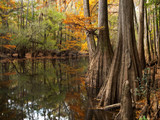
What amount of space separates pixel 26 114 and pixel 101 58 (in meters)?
4.17

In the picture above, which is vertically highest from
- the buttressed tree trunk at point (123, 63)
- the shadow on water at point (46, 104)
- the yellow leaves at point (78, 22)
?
the yellow leaves at point (78, 22)

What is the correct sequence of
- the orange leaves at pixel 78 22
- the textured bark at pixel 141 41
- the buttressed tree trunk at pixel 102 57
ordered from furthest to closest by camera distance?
the textured bark at pixel 141 41 → the buttressed tree trunk at pixel 102 57 → the orange leaves at pixel 78 22

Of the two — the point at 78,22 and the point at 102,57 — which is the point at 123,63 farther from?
the point at 78,22

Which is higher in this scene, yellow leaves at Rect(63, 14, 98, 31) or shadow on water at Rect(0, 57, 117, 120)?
yellow leaves at Rect(63, 14, 98, 31)

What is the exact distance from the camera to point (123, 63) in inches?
209

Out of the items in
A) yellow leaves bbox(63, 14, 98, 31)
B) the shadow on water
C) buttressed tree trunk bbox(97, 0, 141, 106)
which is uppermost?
yellow leaves bbox(63, 14, 98, 31)

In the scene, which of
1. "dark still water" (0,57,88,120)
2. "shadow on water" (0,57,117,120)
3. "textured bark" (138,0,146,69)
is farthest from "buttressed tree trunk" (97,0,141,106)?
"textured bark" (138,0,146,69)

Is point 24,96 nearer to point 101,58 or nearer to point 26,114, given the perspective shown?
point 26,114

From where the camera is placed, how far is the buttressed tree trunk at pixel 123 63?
5.17 meters

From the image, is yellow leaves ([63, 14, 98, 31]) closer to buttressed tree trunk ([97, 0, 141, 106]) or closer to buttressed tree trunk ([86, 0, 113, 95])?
buttressed tree trunk ([86, 0, 113, 95])

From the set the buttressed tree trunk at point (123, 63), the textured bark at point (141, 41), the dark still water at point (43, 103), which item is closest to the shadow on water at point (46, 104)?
the dark still water at point (43, 103)

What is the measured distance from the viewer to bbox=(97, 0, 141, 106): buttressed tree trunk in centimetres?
517

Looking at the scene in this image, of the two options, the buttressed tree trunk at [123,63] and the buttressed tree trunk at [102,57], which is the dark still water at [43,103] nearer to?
the buttressed tree trunk at [102,57]

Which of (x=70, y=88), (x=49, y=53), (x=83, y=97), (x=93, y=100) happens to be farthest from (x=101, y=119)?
(x=49, y=53)
